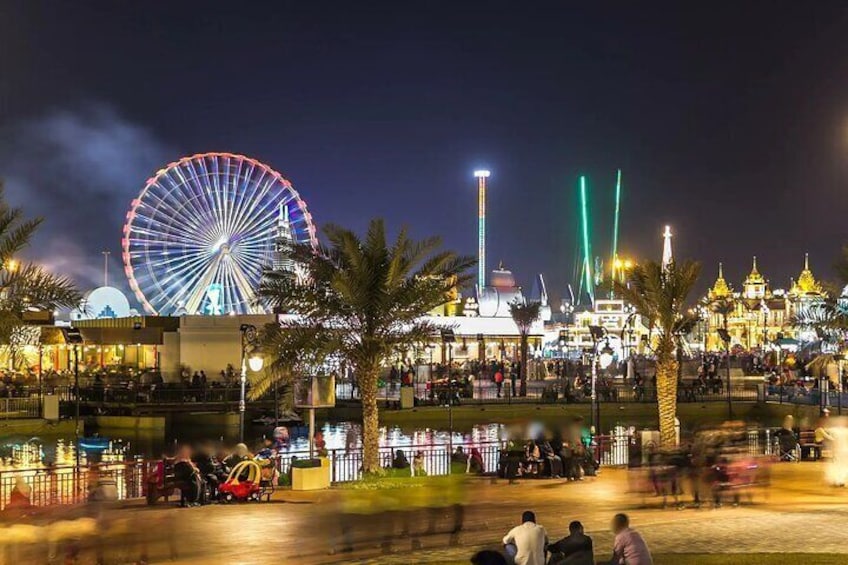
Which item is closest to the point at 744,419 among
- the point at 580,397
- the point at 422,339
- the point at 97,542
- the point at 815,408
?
the point at 815,408

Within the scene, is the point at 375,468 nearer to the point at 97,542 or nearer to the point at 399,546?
the point at 399,546

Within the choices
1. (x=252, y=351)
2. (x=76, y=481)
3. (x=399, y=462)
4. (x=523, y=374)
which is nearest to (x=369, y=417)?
(x=399, y=462)

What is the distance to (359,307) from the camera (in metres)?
22.0

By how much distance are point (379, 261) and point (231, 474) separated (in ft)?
19.5

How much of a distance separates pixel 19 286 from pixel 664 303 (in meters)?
16.8

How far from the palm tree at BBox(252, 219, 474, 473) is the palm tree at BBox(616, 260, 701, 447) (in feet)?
26.4

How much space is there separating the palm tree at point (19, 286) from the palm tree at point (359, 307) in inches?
180

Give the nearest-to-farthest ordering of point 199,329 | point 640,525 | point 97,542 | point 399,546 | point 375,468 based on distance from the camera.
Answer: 1. point 97,542
2. point 399,546
3. point 640,525
4. point 375,468
5. point 199,329

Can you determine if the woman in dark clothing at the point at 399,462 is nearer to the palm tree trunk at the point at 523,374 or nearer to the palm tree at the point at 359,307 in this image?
the palm tree at the point at 359,307

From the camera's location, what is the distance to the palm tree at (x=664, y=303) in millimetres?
27891

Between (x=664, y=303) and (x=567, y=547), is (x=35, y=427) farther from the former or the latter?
(x=567, y=547)

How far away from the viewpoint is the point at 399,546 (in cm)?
1466


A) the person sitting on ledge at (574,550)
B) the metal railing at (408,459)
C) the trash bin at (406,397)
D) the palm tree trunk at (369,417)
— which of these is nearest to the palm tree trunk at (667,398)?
the metal railing at (408,459)

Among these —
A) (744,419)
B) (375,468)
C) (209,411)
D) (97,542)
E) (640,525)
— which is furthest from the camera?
(744,419)
